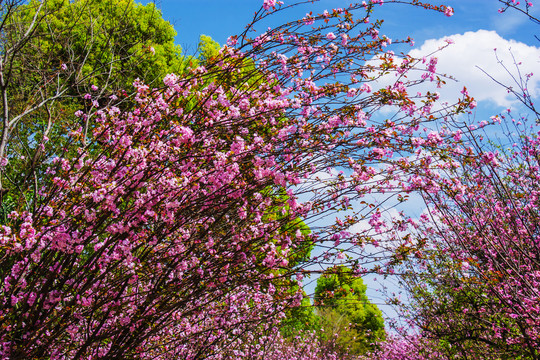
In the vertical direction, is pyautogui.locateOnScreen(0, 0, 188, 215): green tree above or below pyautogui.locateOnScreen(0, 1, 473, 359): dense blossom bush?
above

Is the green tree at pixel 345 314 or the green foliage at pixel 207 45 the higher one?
the green foliage at pixel 207 45

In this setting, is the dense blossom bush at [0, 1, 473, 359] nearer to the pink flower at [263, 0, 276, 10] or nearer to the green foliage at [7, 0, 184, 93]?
the pink flower at [263, 0, 276, 10]

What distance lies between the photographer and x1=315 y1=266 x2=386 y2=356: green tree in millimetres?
4273

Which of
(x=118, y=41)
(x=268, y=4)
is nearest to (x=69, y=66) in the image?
(x=118, y=41)

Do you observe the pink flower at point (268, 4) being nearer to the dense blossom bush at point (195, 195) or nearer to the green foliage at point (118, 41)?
the dense blossom bush at point (195, 195)

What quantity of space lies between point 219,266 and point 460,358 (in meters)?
5.87

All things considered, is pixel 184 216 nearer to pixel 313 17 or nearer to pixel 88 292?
pixel 88 292

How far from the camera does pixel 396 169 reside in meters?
4.64

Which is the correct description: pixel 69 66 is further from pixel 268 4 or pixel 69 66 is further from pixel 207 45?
pixel 268 4

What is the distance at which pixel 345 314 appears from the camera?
593 inches

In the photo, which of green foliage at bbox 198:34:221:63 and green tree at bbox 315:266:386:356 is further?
green foliage at bbox 198:34:221:63

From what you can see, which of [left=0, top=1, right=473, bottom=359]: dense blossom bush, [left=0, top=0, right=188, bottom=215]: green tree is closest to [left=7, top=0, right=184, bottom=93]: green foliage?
[left=0, top=0, right=188, bottom=215]: green tree

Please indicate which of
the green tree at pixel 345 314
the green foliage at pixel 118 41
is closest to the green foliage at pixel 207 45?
the green foliage at pixel 118 41

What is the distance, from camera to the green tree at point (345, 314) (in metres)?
4.27
